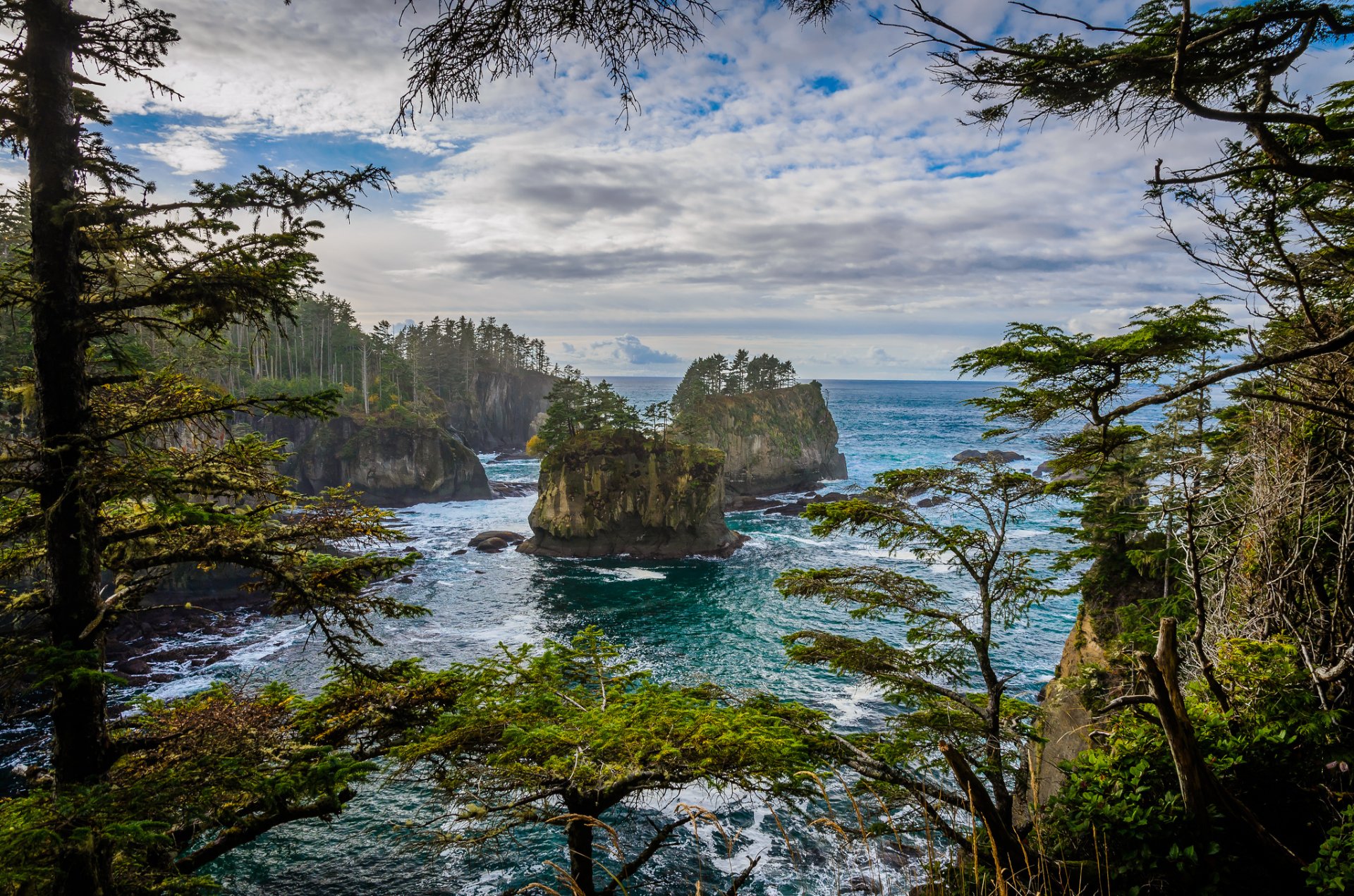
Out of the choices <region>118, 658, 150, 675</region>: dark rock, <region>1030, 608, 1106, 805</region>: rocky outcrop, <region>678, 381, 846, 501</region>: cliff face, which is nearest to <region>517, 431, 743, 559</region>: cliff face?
<region>678, 381, 846, 501</region>: cliff face

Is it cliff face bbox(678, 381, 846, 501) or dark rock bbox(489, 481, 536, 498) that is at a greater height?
cliff face bbox(678, 381, 846, 501)

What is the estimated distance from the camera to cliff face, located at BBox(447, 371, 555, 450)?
8644 centimetres

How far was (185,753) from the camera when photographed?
235 inches

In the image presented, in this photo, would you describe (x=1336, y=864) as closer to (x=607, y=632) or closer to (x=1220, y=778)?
(x=1220, y=778)

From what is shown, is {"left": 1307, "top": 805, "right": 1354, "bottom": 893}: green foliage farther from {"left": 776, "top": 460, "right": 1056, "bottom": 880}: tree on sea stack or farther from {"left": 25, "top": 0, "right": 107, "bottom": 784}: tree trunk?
{"left": 25, "top": 0, "right": 107, "bottom": 784}: tree trunk

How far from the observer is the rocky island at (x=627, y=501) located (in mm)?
42031

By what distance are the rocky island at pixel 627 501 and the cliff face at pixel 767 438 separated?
16567mm

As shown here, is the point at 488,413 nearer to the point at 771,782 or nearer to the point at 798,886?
the point at 798,886

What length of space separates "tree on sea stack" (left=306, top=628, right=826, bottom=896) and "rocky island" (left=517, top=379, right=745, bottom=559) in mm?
33567

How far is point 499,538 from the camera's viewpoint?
43.4m

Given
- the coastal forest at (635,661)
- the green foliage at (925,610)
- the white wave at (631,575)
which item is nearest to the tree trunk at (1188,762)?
the coastal forest at (635,661)

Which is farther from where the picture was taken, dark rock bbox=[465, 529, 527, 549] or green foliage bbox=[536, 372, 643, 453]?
green foliage bbox=[536, 372, 643, 453]

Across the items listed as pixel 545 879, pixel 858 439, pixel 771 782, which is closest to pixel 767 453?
pixel 858 439

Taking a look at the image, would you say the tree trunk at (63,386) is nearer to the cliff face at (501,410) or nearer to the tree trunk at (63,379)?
the tree trunk at (63,379)
